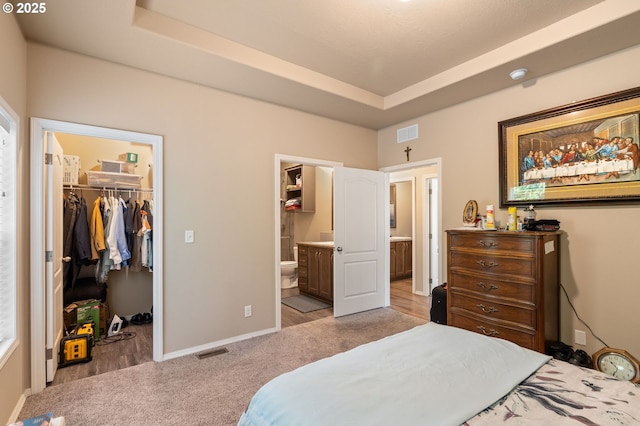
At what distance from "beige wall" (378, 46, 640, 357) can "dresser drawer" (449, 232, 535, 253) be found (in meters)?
0.64

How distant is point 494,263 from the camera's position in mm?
2623

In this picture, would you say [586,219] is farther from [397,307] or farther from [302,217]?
[302,217]

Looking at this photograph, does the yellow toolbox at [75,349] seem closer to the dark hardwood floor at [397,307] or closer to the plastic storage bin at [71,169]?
the plastic storage bin at [71,169]

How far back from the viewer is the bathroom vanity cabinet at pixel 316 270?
4770mm

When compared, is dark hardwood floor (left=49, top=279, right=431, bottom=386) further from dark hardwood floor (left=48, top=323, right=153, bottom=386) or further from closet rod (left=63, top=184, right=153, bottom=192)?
closet rod (left=63, top=184, right=153, bottom=192)

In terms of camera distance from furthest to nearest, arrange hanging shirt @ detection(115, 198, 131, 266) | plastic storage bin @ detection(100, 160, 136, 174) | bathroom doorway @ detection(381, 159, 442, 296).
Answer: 1. bathroom doorway @ detection(381, 159, 442, 296)
2. plastic storage bin @ detection(100, 160, 136, 174)
3. hanging shirt @ detection(115, 198, 131, 266)

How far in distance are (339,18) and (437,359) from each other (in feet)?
7.63

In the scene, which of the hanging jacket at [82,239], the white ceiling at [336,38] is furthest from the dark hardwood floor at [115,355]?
the white ceiling at [336,38]

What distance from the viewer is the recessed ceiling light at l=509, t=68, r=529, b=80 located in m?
2.77

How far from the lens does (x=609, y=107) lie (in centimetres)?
248

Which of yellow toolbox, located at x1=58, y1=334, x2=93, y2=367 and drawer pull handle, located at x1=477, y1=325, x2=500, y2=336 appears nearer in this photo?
drawer pull handle, located at x1=477, y1=325, x2=500, y2=336

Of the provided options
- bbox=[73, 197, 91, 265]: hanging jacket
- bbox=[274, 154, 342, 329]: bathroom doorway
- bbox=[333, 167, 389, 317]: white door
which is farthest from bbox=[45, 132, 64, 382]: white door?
bbox=[274, 154, 342, 329]: bathroom doorway

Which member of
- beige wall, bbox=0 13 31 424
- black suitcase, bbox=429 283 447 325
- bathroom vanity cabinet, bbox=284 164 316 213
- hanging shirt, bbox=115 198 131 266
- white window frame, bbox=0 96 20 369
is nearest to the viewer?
beige wall, bbox=0 13 31 424

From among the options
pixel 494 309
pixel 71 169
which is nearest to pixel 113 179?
pixel 71 169
